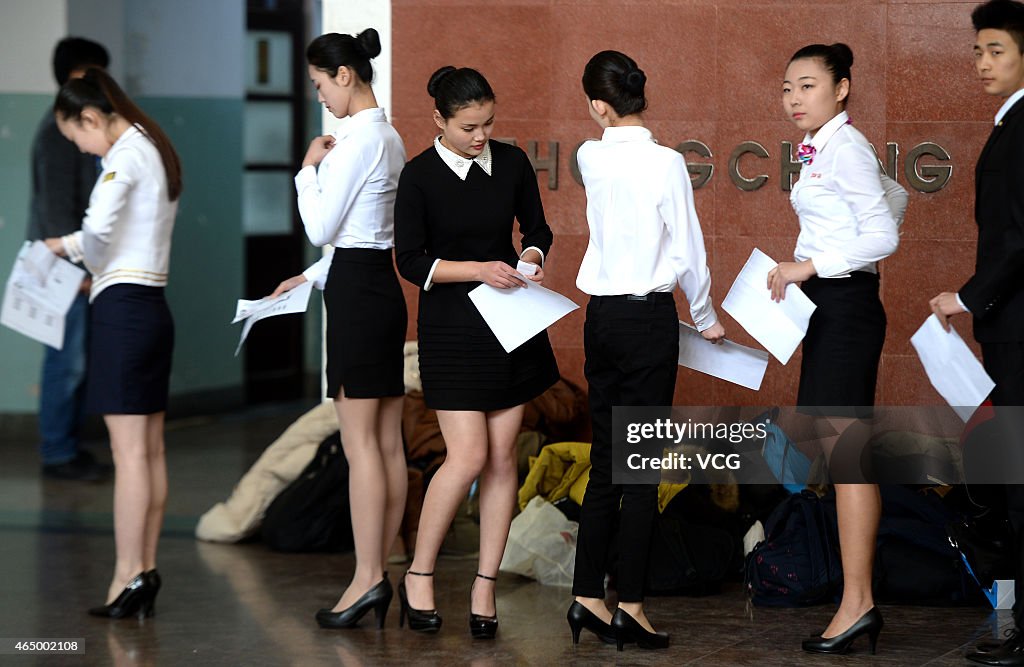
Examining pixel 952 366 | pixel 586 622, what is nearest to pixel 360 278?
pixel 586 622

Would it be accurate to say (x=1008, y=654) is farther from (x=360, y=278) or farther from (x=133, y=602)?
(x=133, y=602)

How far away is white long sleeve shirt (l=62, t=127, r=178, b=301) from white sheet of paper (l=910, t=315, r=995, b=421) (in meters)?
2.26

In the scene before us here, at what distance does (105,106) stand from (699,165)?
248 centimetres

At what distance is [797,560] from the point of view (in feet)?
15.0

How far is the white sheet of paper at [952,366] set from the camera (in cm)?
369

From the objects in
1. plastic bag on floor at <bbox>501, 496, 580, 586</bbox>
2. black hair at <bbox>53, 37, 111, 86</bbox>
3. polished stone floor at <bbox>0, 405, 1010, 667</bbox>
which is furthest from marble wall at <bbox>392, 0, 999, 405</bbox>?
black hair at <bbox>53, 37, 111, 86</bbox>

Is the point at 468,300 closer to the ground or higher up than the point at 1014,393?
higher up

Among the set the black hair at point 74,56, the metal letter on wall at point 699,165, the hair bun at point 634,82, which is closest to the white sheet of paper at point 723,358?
the hair bun at point 634,82

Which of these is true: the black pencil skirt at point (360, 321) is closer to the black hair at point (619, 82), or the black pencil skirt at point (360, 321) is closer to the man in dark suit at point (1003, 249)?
the black hair at point (619, 82)

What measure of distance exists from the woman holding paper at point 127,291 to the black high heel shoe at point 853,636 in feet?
6.66

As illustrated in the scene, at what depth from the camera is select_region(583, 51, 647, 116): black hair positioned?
12.5 feet

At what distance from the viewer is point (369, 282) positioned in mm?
4098

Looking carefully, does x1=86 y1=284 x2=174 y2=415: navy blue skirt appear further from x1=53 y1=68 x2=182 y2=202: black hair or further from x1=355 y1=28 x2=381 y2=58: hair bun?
x1=355 y1=28 x2=381 y2=58: hair bun

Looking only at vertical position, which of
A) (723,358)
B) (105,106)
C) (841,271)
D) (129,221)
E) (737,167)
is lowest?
(723,358)
